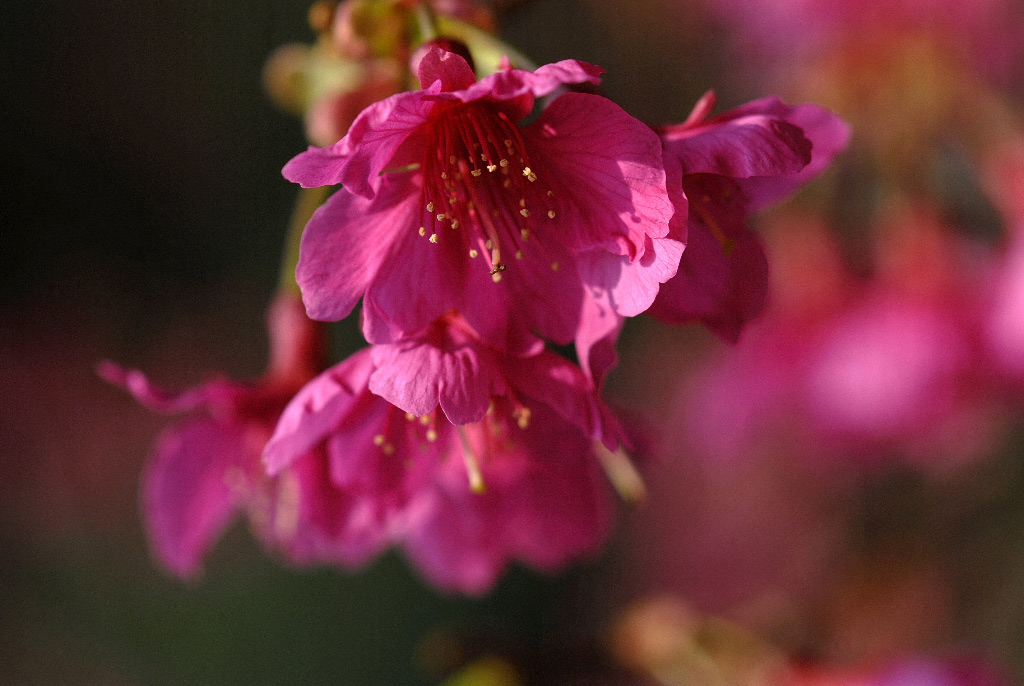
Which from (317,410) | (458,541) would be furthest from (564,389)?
(458,541)

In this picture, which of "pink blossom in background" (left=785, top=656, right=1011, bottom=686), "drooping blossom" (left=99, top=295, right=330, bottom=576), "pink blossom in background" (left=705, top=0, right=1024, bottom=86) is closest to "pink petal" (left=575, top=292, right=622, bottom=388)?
"drooping blossom" (left=99, top=295, right=330, bottom=576)

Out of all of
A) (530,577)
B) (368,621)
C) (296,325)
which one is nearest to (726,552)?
(530,577)

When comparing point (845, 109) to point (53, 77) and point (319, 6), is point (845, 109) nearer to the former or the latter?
point (319, 6)

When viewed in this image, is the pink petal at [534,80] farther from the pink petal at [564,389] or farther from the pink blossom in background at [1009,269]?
the pink blossom in background at [1009,269]

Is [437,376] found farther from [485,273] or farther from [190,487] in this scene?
[190,487]

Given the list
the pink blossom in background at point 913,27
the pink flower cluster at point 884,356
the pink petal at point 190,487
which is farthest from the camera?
the pink blossom in background at point 913,27

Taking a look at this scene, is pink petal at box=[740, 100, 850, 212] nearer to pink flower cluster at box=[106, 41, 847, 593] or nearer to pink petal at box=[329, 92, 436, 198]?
pink flower cluster at box=[106, 41, 847, 593]

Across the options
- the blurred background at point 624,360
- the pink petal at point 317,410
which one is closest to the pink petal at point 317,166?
the pink petal at point 317,410
